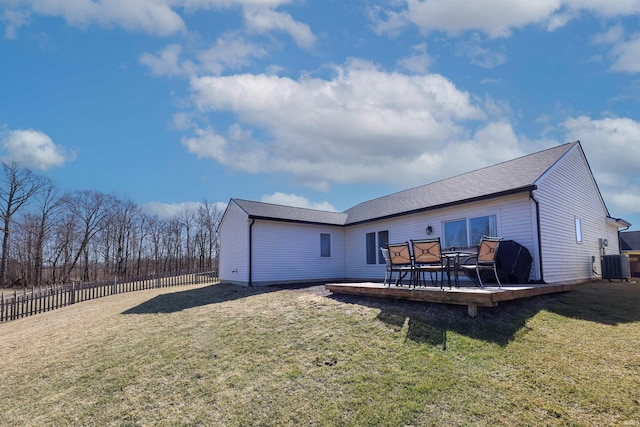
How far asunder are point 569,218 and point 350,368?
9.71 m

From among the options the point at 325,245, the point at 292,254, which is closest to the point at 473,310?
the point at 292,254

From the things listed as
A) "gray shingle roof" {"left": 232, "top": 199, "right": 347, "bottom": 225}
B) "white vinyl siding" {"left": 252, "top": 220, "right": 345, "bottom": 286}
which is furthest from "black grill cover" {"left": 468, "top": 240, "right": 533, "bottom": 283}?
"gray shingle roof" {"left": 232, "top": 199, "right": 347, "bottom": 225}

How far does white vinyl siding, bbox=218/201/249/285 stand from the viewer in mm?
13711

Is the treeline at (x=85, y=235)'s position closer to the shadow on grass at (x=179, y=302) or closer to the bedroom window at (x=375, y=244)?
the shadow on grass at (x=179, y=302)

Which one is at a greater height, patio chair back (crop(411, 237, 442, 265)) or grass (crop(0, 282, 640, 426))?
patio chair back (crop(411, 237, 442, 265))

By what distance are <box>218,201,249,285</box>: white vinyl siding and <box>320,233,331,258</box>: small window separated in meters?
3.45

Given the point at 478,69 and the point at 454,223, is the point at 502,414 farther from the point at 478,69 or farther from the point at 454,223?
the point at 478,69

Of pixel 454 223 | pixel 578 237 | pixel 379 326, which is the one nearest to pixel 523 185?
pixel 454 223

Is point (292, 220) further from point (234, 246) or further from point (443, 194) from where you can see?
point (443, 194)

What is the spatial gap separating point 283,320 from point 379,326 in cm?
207

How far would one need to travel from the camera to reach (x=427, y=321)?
572cm

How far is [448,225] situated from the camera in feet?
35.9

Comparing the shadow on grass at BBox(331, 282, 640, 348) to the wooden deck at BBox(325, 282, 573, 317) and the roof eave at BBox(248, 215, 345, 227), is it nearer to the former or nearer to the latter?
the wooden deck at BBox(325, 282, 573, 317)

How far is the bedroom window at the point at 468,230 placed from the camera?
9.66 meters
